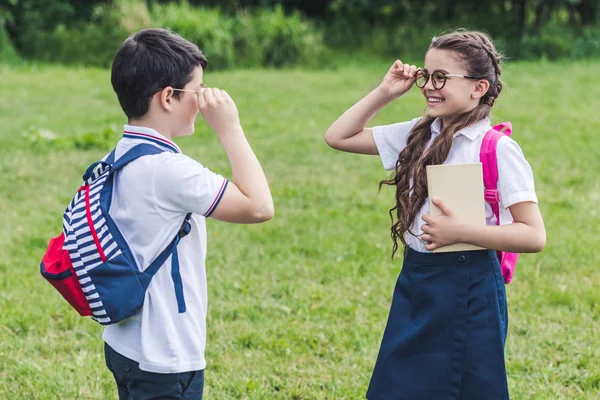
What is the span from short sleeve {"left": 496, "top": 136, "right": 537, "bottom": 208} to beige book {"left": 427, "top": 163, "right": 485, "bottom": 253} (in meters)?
0.08

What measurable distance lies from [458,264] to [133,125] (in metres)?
1.08

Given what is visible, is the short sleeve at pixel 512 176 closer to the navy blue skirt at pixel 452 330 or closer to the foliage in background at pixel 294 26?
the navy blue skirt at pixel 452 330

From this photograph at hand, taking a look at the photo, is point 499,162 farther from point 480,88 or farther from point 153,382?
point 153,382

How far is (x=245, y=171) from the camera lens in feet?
6.98

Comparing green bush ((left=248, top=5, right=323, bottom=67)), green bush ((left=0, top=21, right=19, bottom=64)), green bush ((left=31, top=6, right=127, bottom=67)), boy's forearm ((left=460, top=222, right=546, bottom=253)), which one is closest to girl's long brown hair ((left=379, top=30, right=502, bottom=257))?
boy's forearm ((left=460, top=222, right=546, bottom=253))

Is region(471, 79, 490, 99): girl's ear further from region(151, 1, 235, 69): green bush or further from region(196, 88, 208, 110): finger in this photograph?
region(151, 1, 235, 69): green bush

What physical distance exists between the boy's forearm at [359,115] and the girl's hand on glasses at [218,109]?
0.66 meters

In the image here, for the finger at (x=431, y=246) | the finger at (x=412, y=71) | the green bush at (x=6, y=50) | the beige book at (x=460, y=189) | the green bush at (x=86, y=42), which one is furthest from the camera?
the green bush at (x=86, y=42)

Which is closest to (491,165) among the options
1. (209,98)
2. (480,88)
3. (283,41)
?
(480,88)

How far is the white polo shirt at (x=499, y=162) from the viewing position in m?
2.34

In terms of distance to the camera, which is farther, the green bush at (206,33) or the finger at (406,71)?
the green bush at (206,33)

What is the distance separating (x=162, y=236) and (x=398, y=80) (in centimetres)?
99

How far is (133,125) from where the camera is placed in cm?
223

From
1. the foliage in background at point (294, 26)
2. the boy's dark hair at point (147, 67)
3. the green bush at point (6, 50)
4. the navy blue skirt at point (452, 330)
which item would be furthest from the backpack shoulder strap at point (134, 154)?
the green bush at point (6, 50)
